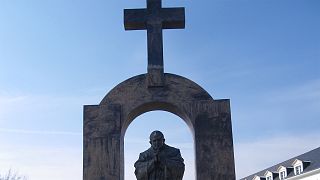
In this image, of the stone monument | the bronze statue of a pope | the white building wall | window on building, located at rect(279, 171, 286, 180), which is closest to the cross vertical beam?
the stone monument

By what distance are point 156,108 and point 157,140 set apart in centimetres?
176

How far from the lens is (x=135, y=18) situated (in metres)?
12.1

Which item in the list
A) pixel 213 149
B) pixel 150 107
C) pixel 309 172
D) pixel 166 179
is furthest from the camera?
pixel 309 172

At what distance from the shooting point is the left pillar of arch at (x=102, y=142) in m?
10.9

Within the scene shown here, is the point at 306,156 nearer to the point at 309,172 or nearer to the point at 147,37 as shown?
the point at 309,172

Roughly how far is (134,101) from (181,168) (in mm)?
2190

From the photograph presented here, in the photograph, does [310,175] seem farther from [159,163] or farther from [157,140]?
[157,140]

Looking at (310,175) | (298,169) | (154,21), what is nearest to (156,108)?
(154,21)

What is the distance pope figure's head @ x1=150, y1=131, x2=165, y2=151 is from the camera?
1030 cm

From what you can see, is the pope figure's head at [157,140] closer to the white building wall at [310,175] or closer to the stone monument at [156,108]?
the stone monument at [156,108]

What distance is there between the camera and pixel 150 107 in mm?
11758

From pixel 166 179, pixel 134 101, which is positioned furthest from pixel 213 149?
pixel 134 101

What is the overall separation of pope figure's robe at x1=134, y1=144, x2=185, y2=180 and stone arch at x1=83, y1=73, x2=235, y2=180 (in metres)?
0.68

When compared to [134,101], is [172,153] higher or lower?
lower
